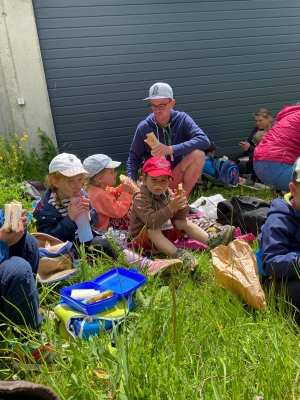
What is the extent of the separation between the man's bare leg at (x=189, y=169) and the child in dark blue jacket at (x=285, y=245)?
6.53ft

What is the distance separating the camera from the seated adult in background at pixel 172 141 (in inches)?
175

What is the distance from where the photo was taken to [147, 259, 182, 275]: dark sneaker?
8.84 feet

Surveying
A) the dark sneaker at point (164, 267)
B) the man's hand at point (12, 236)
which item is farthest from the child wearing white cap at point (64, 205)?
the man's hand at point (12, 236)

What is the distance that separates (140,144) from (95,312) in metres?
2.85

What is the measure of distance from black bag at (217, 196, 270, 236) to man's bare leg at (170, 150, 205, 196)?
2.05 ft

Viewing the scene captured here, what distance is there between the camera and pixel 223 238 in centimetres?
337

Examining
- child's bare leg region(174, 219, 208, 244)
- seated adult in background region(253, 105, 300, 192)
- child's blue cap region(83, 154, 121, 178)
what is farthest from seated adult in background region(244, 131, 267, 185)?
child's blue cap region(83, 154, 121, 178)

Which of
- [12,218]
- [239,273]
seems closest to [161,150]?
[239,273]

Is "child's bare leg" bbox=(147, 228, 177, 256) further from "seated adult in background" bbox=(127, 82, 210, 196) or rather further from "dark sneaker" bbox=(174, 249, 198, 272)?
"seated adult in background" bbox=(127, 82, 210, 196)

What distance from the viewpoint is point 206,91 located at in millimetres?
7668

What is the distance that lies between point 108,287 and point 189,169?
7.72 feet

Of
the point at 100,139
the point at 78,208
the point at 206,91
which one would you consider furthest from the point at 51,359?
the point at 206,91

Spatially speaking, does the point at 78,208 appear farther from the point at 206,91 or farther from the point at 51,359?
the point at 206,91

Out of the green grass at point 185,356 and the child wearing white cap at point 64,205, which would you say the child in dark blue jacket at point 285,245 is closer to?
the green grass at point 185,356
